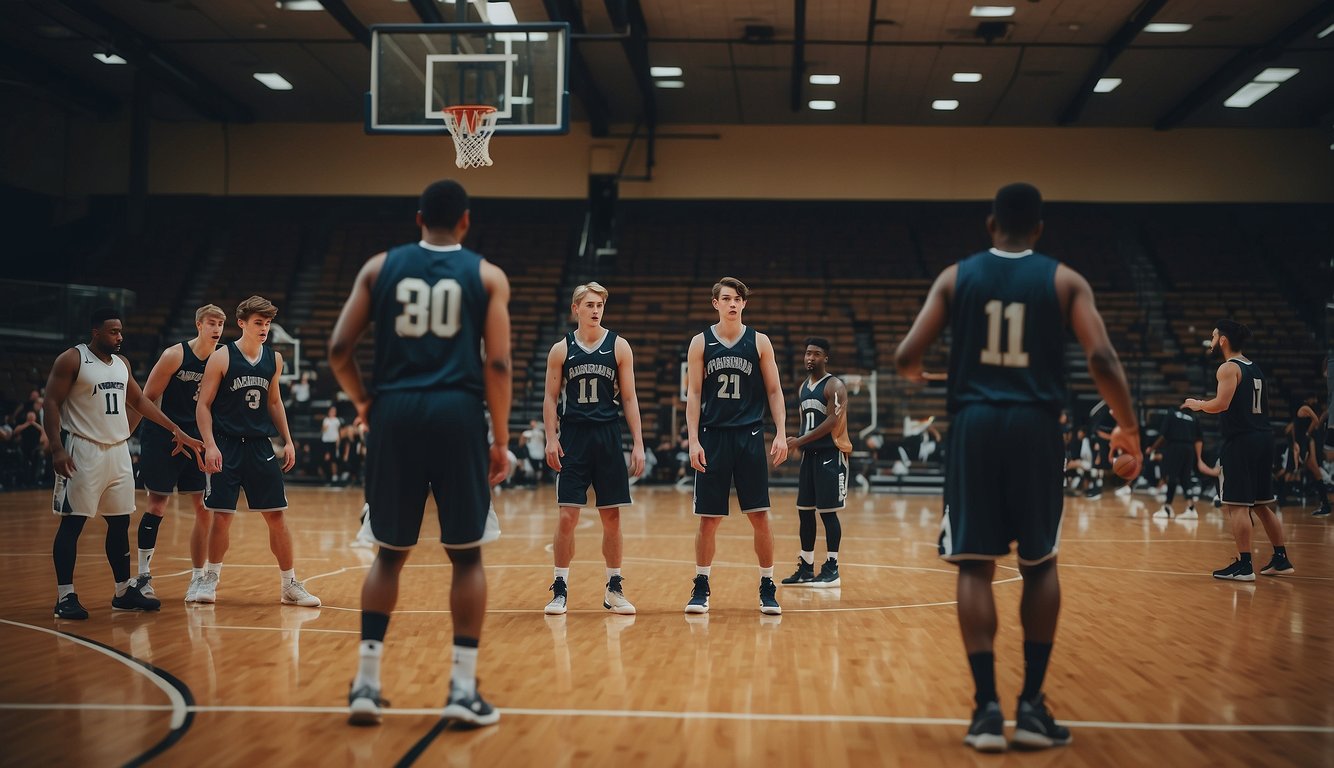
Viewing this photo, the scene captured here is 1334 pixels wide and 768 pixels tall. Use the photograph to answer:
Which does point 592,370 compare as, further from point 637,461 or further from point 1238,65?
point 1238,65

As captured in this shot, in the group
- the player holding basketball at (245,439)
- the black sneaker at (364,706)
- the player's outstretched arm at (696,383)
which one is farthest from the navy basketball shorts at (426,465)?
the player holding basketball at (245,439)

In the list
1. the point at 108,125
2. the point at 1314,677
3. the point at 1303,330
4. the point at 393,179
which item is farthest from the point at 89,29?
the point at 1303,330

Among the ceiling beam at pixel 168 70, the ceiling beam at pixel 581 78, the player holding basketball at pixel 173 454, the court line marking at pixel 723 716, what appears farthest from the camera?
the ceiling beam at pixel 168 70

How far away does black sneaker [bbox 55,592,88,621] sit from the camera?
20.2ft

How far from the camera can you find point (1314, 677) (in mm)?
4957

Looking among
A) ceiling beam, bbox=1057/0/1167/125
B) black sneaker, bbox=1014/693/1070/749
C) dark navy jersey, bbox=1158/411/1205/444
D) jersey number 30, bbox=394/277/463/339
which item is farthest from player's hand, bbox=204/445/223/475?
ceiling beam, bbox=1057/0/1167/125

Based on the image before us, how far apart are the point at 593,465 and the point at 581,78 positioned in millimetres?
16757

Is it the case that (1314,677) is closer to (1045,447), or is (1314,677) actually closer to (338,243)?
(1045,447)

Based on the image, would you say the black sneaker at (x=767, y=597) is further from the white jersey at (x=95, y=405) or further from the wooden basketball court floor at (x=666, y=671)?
the white jersey at (x=95, y=405)

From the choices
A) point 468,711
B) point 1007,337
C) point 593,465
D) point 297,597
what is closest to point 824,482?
point 593,465

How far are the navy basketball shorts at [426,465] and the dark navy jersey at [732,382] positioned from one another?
2922 mm

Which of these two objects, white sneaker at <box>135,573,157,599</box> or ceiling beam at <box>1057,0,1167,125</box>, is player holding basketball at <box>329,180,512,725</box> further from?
ceiling beam at <box>1057,0,1167,125</box>

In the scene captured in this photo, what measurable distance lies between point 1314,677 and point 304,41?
67.8 ft

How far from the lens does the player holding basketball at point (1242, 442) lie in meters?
8.18
